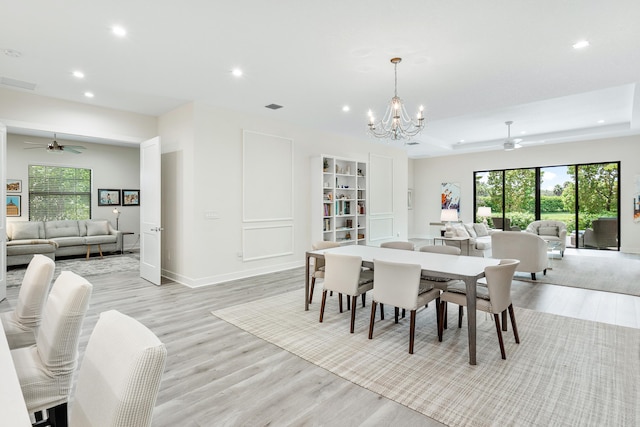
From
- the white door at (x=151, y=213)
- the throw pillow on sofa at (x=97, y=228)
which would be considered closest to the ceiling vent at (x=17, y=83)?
the white door at (x=151, y=213)

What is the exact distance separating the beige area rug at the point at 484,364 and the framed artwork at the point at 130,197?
21.9 ft

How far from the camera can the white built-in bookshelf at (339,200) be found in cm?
654

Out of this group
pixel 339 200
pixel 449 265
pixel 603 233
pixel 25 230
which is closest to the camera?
pixel 449 265

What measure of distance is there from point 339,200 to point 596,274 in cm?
A: 475

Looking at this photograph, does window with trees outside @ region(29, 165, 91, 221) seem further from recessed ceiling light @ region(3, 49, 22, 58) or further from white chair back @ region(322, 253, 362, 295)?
white chair back @ region(322, 253, 362, 295)

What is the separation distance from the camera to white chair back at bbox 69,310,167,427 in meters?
0.87

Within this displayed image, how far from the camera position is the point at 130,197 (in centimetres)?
906

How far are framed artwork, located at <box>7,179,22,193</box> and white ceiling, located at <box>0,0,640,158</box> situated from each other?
406 cm

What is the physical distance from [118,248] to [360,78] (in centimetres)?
752

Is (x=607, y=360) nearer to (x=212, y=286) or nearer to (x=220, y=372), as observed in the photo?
(x=220, y=372)

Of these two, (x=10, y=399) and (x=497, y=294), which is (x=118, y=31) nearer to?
(x=10, y=399)

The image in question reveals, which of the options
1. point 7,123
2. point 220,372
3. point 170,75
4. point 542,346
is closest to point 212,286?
point 220,372

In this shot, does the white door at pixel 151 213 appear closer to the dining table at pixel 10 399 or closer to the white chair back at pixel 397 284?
the white chair back at pixel 397 284

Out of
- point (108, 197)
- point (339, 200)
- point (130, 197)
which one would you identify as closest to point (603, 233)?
point (339, 200)
